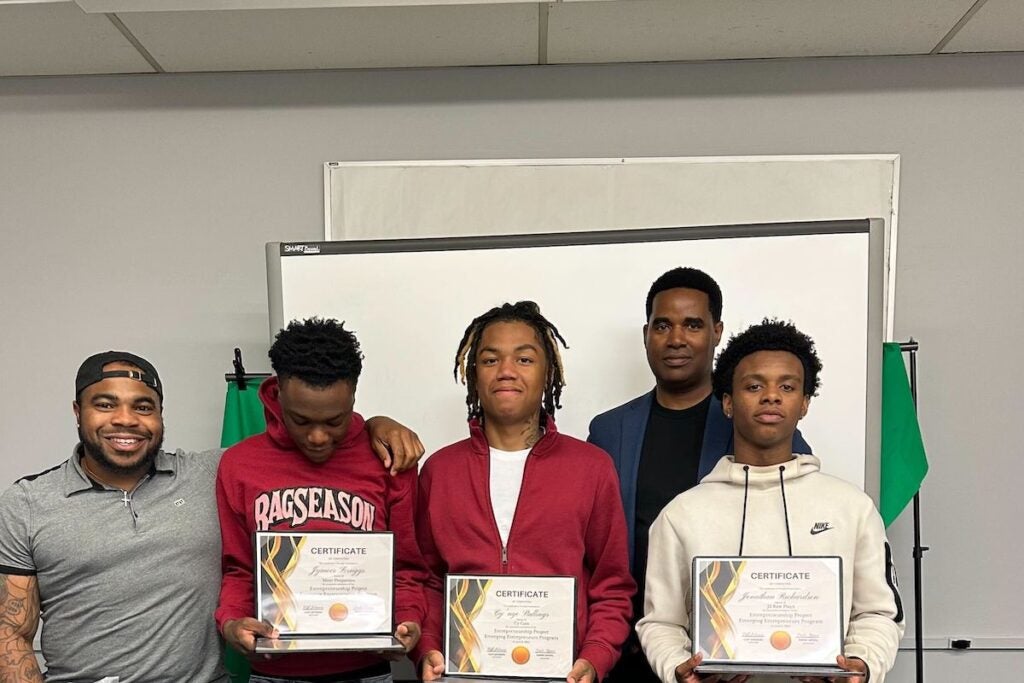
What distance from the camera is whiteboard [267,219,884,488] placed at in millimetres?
3123

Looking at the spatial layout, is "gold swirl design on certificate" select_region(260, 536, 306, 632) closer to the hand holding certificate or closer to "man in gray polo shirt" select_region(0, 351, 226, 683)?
"man in gray polo shirt" select_region(0, 351, 226, 683)

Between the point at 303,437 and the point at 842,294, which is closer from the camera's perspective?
the point at 303,437

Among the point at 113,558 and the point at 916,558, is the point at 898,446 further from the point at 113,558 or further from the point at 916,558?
the point at 113,558

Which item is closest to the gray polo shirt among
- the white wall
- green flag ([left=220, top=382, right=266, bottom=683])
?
green flag ([left=220, top=382, right=266, bottom=683])

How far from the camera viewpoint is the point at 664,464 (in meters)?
2.80

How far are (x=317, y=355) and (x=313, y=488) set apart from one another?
0.36 m

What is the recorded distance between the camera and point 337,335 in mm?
2436

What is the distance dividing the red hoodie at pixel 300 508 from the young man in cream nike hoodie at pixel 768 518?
0.65 meters

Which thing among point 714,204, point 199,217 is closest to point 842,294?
point 714,204

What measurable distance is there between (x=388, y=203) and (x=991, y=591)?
2.95 metres

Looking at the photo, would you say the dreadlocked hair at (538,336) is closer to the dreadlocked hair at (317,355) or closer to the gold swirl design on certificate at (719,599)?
the dreadlocked hair at (317,355)

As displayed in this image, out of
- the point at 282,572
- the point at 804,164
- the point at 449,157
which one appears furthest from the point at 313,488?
the point at 804,164

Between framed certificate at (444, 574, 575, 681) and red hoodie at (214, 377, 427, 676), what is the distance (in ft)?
0.57

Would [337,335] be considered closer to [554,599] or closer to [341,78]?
[554,599]
